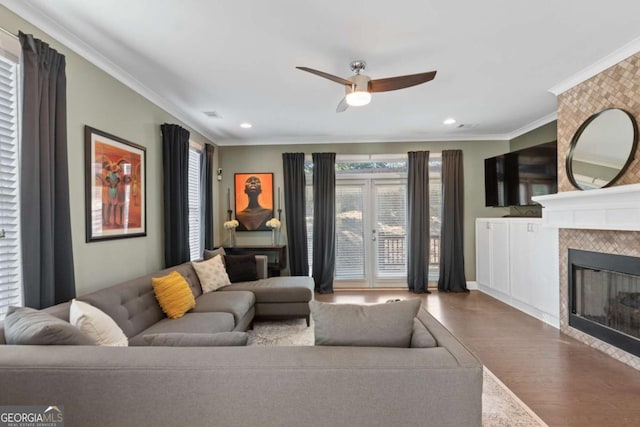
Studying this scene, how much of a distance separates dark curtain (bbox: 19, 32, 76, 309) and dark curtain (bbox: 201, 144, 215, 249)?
99.8 inches

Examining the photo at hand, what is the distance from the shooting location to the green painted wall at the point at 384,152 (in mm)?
5352

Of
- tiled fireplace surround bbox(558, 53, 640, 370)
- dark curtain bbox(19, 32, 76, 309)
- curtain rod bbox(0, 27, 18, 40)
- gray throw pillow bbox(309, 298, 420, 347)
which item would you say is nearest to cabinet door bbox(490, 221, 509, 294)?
tiled fireplace surround bbox(558, 53, 640, 370)

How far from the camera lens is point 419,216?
5195 millimetres

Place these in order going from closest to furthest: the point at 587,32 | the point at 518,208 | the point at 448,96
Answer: the point at 587,32
the point at 448,96
the point at 518,208

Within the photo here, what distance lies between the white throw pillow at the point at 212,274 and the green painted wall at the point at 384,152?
165cm

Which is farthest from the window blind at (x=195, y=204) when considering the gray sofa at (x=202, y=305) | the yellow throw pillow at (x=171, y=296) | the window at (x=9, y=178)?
the window at (x=9, y=178)

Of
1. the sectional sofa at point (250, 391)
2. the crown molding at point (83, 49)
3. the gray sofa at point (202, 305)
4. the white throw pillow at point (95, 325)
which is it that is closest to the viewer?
the sectional sofa at point (250, 391)

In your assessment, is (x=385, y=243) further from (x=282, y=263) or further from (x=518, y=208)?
(x=518, y=208)

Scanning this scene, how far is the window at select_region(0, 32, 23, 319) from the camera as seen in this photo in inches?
74.2

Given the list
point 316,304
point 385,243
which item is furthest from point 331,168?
point 316,304

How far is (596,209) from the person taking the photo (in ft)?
9.15

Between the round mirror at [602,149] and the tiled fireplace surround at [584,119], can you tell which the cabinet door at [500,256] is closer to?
the tiled fireplace surround at [584,119]

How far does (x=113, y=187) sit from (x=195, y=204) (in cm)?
180

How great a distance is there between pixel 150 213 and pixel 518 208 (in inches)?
207
